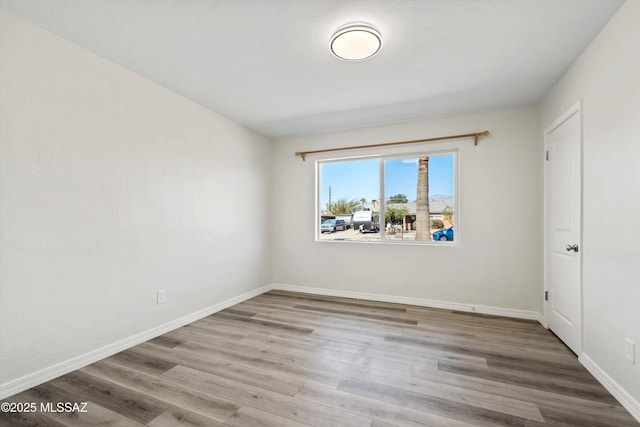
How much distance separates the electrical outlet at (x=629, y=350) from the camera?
1.65 meters

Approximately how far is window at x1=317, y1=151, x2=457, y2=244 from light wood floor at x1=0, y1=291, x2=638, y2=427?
1299 millimetres

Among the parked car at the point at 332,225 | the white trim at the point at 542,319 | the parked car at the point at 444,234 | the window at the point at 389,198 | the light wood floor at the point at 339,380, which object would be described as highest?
the window at the point at 389,198

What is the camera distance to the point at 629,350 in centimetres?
168

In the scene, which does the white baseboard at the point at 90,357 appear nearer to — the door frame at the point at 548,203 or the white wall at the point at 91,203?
the white wall at the point at 91,203

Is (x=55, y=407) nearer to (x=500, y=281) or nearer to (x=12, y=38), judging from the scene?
(x=12, y=38)

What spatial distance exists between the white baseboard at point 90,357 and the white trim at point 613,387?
11.7 feet

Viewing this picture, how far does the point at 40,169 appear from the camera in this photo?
198 centimetres

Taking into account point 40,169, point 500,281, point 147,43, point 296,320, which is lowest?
point 296,320

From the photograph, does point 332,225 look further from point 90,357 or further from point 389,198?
point 90,357

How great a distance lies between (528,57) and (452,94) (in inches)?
28.8

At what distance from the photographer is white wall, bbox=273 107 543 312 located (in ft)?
10.6

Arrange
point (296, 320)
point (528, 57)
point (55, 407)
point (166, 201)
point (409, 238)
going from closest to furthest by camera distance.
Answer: point (55, 407), point (528, 57), point (166, 201), point (296, 320), point (409, 238)

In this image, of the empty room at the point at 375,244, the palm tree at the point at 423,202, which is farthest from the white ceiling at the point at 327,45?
the palm tree at the point at 423,202

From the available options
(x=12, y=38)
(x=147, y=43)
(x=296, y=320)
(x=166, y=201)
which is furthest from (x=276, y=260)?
(x=12, y=38)
